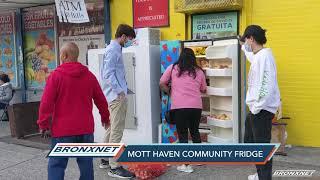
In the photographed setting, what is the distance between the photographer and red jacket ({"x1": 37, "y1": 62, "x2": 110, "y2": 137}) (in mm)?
4102

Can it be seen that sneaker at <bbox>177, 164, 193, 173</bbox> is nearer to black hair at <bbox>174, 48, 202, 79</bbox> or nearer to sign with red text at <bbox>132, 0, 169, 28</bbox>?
black hair at <bbox>174, 48, 202, 79</bbox>

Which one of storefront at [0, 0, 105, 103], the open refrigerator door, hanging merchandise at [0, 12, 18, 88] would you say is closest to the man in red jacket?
the open refrigerator door

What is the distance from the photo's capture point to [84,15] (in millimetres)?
8250

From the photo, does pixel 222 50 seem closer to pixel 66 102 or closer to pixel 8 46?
pixel 66 102

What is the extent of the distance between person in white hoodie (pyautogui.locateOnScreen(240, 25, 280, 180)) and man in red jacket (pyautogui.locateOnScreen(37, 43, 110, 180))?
166 cm

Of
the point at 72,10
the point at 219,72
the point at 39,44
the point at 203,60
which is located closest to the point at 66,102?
the point at 219,72

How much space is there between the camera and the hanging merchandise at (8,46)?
38.0 ft

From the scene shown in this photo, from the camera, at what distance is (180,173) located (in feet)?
18.4

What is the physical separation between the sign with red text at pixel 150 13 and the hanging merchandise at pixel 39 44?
282cm

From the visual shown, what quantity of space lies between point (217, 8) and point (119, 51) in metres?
2.46

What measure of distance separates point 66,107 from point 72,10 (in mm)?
4545

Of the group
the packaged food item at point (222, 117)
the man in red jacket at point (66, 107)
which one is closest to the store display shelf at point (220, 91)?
the packaged food item at point (222, 117)

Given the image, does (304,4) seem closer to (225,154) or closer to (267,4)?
(267,4)

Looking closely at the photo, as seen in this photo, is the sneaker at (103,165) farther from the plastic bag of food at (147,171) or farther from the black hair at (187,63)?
the black hair at (187,63)
